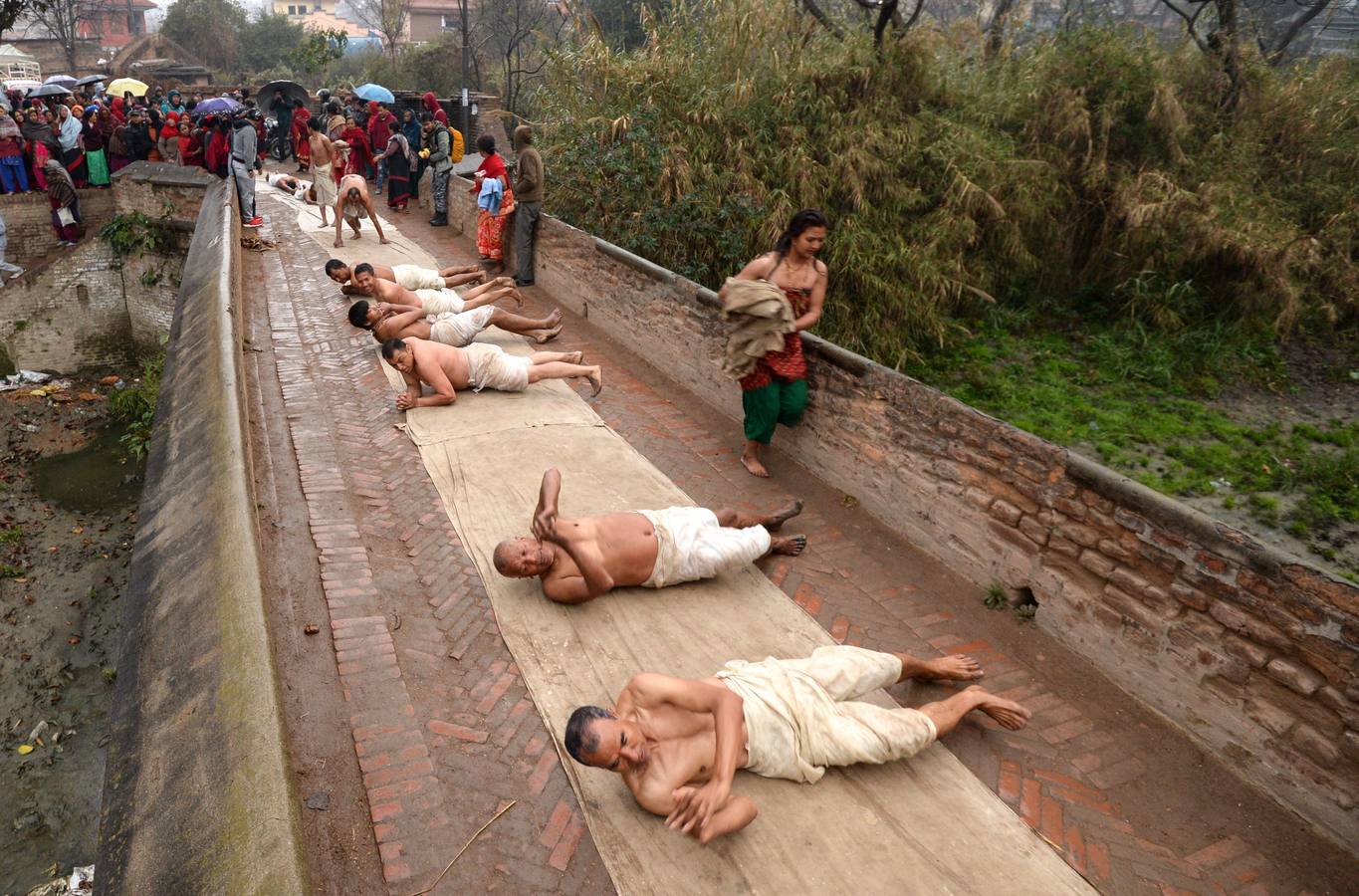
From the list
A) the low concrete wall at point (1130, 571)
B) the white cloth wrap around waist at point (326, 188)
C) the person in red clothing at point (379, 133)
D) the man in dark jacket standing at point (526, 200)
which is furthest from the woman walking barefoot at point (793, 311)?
the person in red clothing at point (379, 133)

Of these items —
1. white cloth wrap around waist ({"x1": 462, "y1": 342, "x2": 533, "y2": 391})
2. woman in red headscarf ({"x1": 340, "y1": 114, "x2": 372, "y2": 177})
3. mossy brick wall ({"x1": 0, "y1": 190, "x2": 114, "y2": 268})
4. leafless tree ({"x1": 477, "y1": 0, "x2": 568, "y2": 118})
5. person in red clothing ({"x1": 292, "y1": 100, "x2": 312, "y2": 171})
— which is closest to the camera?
white cloth wrap around waist ({"x1": 462, "y1": 342, "x2": 533, "y2": 391})

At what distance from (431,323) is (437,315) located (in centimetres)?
29

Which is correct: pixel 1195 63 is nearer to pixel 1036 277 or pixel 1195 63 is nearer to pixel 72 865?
pixel 1036 277

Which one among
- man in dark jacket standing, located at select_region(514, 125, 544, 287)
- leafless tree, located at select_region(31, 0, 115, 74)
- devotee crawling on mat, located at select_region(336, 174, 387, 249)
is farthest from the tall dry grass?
leafless tree, located at select_region(31, 0, 115, 74)

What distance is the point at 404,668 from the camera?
4164mm

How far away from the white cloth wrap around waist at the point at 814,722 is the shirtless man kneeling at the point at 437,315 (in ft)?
17.5

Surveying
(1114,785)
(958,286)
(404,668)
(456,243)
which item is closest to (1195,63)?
(958,286)

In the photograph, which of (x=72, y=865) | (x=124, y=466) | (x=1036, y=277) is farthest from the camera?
(x=124, y=466)

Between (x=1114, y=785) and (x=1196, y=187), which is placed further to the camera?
(x=1196, y=187)

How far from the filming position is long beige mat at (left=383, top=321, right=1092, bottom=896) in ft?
10.5

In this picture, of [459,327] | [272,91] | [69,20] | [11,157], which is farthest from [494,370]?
[69,20]

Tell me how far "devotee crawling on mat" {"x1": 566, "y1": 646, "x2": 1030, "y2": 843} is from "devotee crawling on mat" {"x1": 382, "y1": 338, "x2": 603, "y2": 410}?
4129 millimetres

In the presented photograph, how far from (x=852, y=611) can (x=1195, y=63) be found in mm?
11577

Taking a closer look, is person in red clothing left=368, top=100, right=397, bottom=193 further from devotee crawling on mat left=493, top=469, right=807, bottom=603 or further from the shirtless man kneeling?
devotee crawling on mat left=493, top=469, right=807, bottom=603
